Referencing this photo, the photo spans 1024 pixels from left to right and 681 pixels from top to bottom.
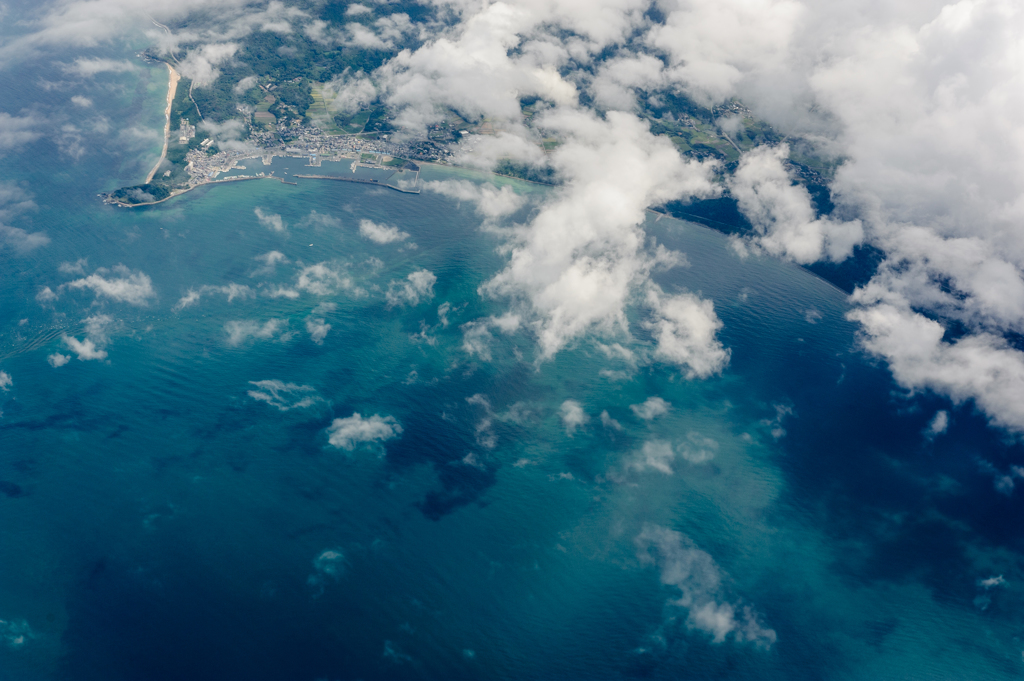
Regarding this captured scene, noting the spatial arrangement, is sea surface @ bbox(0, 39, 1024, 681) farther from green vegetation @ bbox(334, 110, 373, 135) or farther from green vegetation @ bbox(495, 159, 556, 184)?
green vegetation @ bbox(334, 110, 373, 135)

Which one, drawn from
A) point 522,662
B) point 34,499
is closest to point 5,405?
point 34,499

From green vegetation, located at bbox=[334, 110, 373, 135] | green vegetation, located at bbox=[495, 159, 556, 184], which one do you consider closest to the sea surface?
green vegetation, located at bbox=[495, 159, 556, 184]

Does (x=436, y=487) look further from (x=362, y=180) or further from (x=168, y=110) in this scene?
(x=168, y=110)

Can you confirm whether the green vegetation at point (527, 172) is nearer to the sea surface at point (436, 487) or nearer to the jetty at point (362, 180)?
the jetty at point (362, 180)

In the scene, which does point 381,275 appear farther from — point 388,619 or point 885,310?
point 885,310

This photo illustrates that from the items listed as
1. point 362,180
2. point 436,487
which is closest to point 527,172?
point 362,180

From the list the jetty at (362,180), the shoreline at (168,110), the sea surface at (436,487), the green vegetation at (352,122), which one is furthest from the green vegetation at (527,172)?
the shoreline at (168,110)
